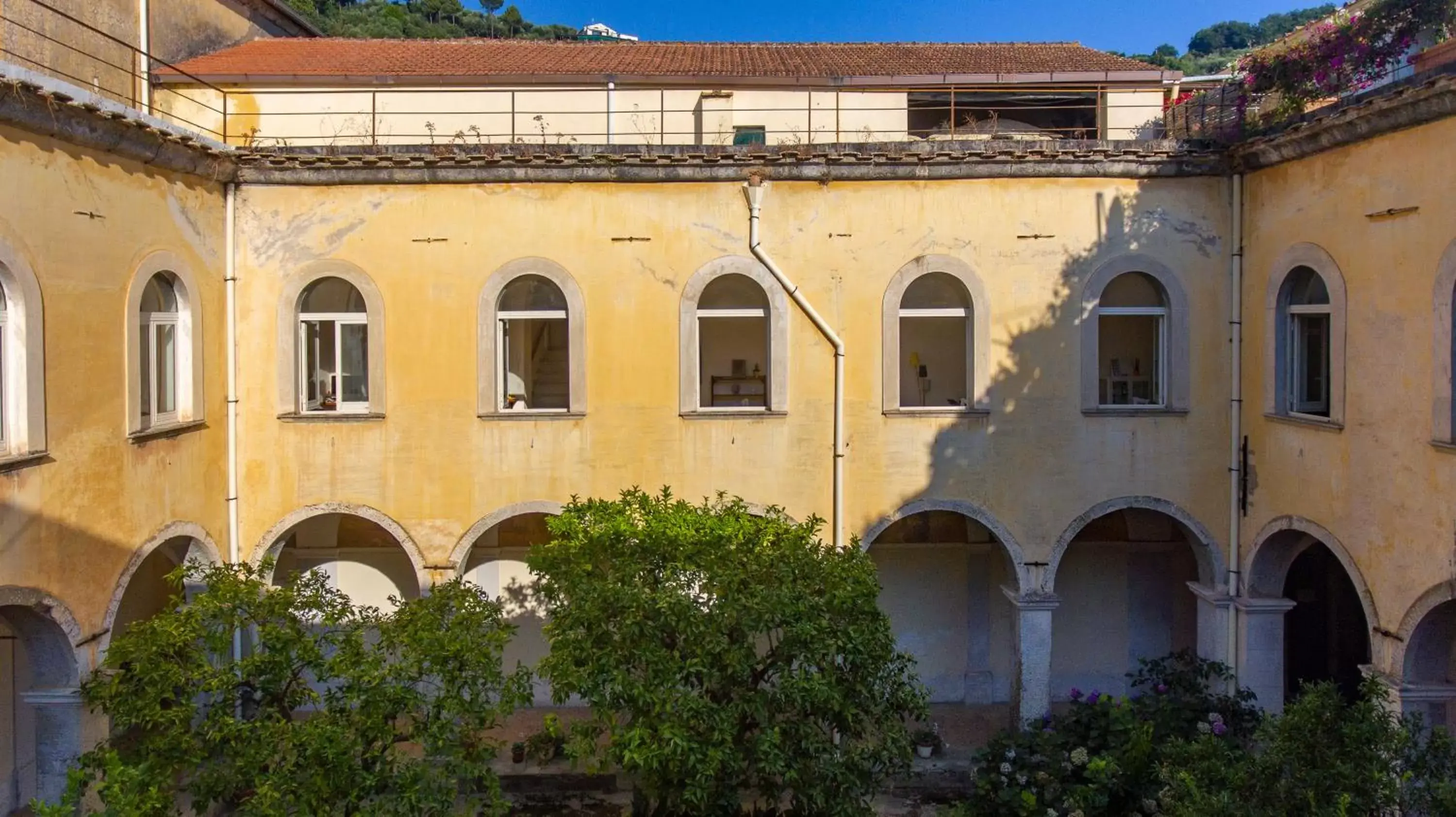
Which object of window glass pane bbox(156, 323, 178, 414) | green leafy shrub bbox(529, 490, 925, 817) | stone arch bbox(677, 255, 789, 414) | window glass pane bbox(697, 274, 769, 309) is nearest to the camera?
green leafy shrub bbox(529, 490, 925, 817)

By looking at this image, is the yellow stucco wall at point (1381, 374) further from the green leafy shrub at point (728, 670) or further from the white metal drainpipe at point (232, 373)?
the white metal drainpipe at point (232, 373)

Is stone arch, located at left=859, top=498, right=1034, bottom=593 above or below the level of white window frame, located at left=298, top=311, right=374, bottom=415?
below

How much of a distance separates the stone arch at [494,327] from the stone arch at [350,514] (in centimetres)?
174

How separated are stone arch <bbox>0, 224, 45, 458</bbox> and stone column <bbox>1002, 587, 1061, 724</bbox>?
10.6 metres

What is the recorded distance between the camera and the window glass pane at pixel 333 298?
44.4ft

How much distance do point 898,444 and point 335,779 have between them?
24.7ft

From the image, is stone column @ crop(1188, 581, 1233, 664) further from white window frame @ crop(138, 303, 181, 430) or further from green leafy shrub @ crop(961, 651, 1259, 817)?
white window frame @ crop(138, 303, 181, 430)

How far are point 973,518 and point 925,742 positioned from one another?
112 inches

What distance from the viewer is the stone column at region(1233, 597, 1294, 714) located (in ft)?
42.2

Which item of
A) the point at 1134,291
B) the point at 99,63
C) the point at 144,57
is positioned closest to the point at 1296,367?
the point at 1134,291

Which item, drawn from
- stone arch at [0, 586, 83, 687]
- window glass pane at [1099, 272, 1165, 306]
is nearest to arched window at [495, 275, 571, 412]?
stone arch at [0, 586, 83, 687]

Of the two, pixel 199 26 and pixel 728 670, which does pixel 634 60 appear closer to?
pixel 199 26

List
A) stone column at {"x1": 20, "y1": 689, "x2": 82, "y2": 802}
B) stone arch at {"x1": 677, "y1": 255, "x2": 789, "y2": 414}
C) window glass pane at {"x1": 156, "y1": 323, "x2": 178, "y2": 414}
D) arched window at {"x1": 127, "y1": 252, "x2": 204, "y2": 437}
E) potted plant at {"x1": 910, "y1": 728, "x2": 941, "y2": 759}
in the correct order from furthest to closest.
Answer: potted plant at {"x1": 910, "y1": 728, "x2": 941, "y2": 759} → stone arch at {"x1": 677, "y1": 255, "x2": 789, "y2": 414} → window glass pane at {"x1": 156, "y1": 323, "x2": 178, "y2": 414} → arched window at {"x1": 127, "y1": 252, "x2": 204, "y2": 437} → stone column at {"x1": 20, "y1": 689, "x2": 82, "y2": 802}

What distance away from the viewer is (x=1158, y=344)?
44.6 feet
